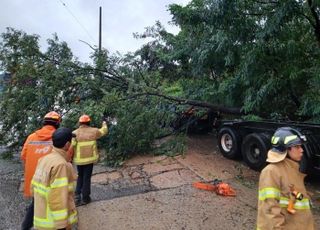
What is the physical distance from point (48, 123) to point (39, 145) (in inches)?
13.6

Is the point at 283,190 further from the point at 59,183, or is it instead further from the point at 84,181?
the point at 84,181

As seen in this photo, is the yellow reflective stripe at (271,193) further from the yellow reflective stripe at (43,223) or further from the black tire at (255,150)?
the black tire at (255,150)

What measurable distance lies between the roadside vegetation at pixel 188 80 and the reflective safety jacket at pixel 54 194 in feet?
14.1

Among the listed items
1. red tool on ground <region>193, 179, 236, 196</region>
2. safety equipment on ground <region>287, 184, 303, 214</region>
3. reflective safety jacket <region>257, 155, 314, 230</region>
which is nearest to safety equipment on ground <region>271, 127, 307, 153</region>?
reflective safety jacket <region>257, 155, 314, 230</region>

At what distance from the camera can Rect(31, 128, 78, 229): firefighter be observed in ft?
10.6

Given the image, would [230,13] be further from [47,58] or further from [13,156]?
[13,156]

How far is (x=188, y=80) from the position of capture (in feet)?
34.6

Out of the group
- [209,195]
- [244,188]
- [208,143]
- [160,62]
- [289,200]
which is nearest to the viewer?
[289,200]

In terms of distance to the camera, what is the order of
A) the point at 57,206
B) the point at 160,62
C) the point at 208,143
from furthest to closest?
the point at 160,62, the point at 208,143, the point at 57,206

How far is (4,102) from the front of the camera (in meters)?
9.23

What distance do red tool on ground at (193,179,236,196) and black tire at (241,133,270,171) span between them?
129cm

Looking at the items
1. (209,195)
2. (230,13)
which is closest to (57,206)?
(209,195)

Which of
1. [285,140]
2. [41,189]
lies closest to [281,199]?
[285,140]

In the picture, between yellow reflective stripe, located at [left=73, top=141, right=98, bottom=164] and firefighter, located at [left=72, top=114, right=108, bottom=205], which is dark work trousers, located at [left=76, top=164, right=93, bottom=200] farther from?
yellow reflective stripe, located at [left=73, top=141, right=98, bottom=164]
